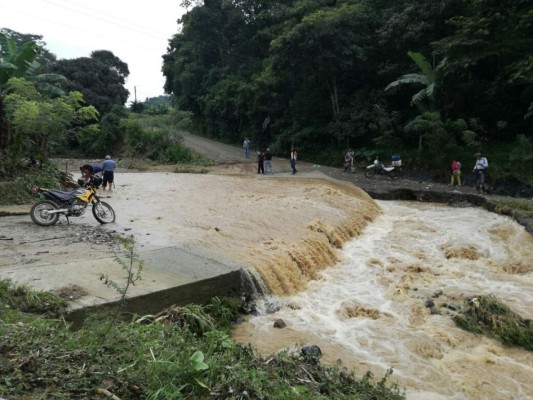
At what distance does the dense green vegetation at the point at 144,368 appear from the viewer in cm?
318

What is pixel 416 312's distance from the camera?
7781 mm

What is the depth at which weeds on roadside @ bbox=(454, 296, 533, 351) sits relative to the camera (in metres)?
6.82

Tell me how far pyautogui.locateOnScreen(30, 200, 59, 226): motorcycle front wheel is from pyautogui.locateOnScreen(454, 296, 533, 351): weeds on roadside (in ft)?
29.3

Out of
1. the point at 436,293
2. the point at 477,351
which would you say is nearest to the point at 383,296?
the point at 436,293

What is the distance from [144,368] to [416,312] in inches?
224

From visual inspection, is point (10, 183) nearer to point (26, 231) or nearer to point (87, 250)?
point (26, 231)

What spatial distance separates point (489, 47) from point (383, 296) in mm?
16110

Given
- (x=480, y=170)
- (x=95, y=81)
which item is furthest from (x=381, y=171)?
(x=95, y=81)

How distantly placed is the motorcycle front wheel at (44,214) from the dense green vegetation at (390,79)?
55.3ft

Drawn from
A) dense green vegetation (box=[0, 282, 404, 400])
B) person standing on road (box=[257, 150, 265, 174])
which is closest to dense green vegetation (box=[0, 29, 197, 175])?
person standing on road (box=[257, 150, 265, 174])

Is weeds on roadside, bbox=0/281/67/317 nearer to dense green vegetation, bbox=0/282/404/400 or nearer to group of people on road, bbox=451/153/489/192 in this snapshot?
dense green vegetation, bbox=0/282/404/400

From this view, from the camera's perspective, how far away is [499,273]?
396 inches

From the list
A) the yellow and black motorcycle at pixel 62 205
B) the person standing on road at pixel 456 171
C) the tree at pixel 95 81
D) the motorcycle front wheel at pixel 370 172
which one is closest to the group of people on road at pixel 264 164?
the motorcycle front wheel at pixel 370 172

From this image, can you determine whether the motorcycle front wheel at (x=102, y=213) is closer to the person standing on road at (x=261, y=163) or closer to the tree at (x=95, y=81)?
the person standing on road at (x=261, y=163)
